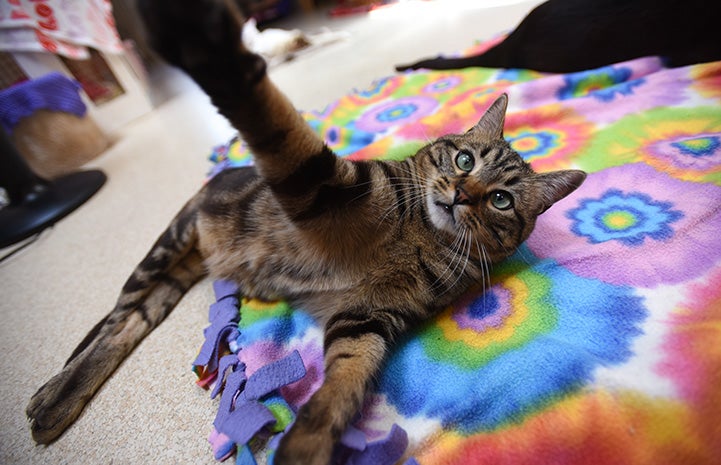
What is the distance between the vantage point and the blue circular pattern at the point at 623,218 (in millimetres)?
801

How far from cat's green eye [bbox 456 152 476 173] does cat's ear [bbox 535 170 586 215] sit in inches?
6.4

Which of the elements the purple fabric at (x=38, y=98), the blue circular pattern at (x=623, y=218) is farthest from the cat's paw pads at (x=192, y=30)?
the purple fabric at (x=38, y=98)

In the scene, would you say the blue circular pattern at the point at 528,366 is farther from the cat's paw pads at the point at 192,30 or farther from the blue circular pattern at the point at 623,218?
the cat's paw pads at the point at 192,30

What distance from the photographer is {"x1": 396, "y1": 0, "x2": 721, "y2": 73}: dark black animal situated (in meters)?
1.26

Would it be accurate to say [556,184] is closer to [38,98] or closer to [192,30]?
[192,30]

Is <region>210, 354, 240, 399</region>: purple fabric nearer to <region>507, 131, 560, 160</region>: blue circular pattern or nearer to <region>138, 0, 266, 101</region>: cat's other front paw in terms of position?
<region>138, 0, 266, 101</region>: cat's other front paw

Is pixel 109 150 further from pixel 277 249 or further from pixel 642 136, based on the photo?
pixel 642 136

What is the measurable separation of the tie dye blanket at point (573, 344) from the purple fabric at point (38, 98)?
1979 mm

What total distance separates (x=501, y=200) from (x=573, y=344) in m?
0.36

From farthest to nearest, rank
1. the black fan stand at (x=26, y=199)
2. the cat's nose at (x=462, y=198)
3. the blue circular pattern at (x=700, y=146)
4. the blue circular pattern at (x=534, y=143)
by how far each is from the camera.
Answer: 1. the black fan stand at (x=26, y=199)
2. the blue circular pattern at (x=534, y=143)
3. the blue circular pattern at (x=700, y=146)
4. the cat's nose at (x=462, y=198)

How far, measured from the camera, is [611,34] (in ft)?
4.62

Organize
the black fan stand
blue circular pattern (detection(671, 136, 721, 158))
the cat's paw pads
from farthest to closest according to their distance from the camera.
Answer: the black fan stand, blue circular pattern (detection(671, 136, 721, 158)), the cat's paw pads

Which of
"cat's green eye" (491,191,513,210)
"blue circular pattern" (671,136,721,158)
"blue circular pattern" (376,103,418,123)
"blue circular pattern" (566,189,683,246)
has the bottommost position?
"blue circular pattern" (566,189,683,246)

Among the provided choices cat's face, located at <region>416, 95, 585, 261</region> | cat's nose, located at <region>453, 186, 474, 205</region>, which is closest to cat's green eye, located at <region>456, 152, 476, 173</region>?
cat's face, located at <region>416, 95, 585, 261</region>
